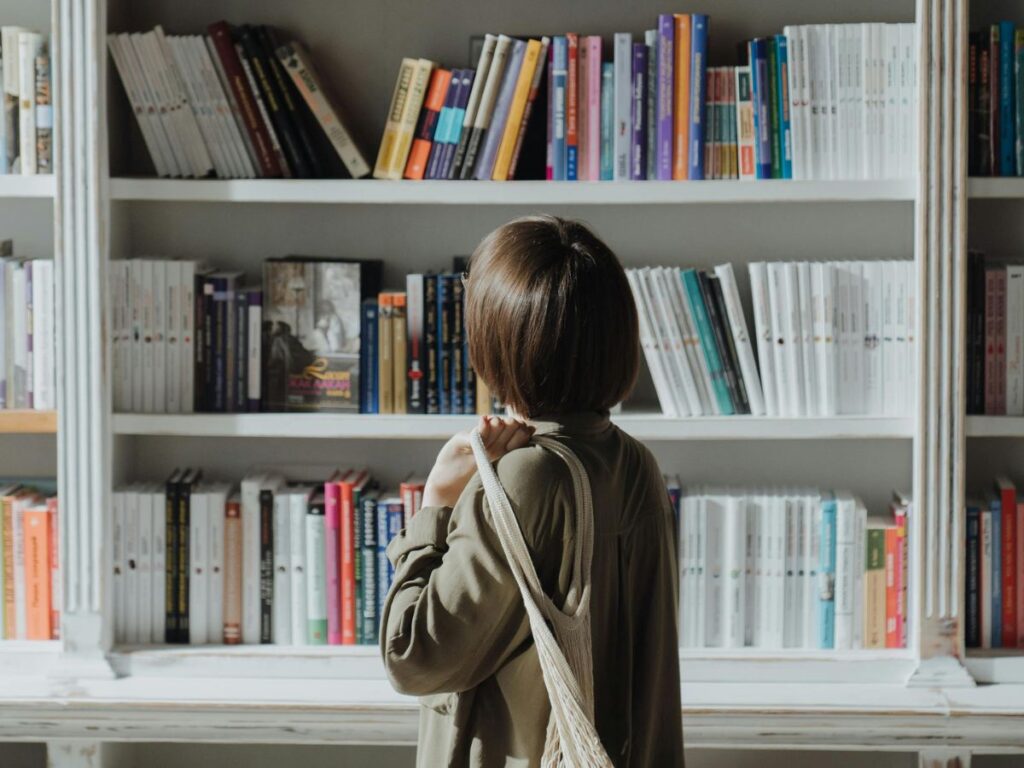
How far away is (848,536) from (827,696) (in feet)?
0.94

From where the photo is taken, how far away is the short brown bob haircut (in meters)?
1.30

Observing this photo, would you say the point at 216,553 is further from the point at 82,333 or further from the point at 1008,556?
the point at 1008,556

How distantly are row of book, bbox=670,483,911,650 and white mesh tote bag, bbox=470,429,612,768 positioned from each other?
3.75 ft

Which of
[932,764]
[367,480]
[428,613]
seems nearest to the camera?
[428,613]

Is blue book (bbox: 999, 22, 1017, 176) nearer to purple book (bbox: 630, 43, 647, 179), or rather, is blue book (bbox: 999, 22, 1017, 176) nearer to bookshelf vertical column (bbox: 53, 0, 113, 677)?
purple book (bbox: 630, 43, 647, 179)

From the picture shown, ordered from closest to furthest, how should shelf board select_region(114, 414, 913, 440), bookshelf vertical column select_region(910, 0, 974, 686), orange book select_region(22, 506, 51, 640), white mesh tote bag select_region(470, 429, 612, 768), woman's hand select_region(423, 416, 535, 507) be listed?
white mesh tote bag select_region(470, 429, 612, 768)
woman's hand select_region(423, 416, 535, 507)
bookshelf vertical column select_region(910, 0, 974, 686)
shelf board select_region(114, 414, 913, 440)
orange book select_region(22, 506, 51, 640)

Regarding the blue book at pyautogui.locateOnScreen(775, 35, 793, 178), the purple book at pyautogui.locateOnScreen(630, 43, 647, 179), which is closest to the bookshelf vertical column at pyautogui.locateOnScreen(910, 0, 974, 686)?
the blue book at pyautogui.locateOnScreen(775, 35, 793, 178)

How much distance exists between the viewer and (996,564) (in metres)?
2.39

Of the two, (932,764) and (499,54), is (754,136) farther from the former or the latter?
(932,764)

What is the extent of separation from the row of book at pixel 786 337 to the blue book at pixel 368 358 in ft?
1.56

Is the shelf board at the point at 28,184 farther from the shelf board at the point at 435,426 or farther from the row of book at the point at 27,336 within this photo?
the shelf board at the point at 435,426

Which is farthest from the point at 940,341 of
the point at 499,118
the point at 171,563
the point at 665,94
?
the point at 171,563

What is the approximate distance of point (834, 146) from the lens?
234cm

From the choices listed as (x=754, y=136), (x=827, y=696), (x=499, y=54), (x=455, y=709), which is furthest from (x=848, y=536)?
(x=455, y=709)
